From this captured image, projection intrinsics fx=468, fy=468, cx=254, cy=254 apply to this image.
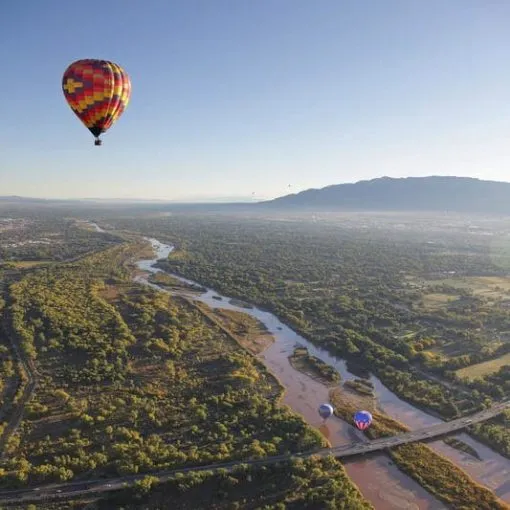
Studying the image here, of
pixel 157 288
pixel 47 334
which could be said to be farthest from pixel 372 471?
pixel 157 288

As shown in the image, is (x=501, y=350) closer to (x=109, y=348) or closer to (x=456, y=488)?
(x=456, y=488)

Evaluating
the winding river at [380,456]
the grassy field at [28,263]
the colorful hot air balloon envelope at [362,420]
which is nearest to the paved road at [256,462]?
the winding river at [380,456]

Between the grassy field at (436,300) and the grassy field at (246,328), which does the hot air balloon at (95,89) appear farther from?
the grassy field at (436,300)

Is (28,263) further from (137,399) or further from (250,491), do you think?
(250,491)

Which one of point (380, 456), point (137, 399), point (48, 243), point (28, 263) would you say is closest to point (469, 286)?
point (380, 456)

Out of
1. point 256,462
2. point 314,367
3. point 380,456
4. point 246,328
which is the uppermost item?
point 246,328

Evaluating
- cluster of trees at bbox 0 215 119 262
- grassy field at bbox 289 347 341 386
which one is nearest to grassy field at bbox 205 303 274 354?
grassy field at bbox 289 347 341 386
